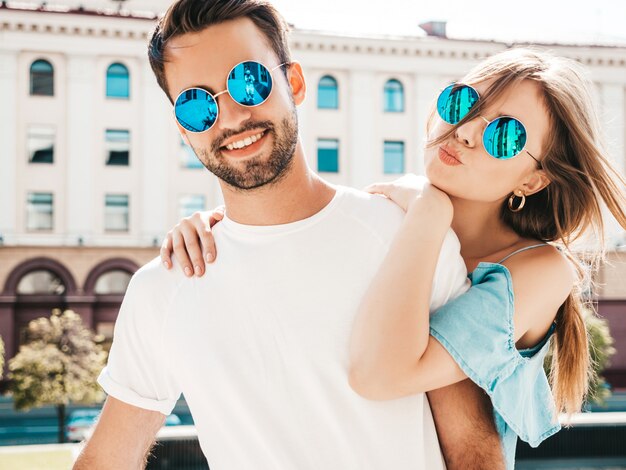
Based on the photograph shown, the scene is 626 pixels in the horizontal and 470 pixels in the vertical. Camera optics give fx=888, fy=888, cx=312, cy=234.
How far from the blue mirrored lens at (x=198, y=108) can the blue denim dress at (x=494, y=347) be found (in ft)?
2.69

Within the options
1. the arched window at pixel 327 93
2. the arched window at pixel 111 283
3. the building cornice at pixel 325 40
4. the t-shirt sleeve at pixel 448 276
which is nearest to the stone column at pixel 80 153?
the building cornice at pixel 325 40

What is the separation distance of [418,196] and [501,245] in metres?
→ 0.40

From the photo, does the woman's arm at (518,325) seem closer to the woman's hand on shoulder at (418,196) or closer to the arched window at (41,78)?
the woman's hand on shoulder at (418,196)

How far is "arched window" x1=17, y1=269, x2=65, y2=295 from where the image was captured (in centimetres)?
3030

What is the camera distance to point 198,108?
2.45m

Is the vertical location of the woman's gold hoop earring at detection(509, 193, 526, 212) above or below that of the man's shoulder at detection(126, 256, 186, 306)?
above

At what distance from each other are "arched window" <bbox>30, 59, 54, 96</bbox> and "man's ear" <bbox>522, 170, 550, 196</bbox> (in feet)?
99.6

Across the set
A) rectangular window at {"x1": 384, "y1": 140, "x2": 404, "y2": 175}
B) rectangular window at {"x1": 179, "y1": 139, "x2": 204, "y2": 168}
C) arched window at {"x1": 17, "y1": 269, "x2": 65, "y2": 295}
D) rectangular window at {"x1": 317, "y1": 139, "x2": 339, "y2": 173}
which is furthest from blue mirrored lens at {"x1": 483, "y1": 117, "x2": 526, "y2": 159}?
rectangular window at {"x1": 384, "y1": 140, "x2": 404, "y2": 175}

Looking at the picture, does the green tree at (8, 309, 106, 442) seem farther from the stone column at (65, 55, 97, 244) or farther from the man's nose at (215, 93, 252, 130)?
the man's nose at (215, 93, 252, 130)

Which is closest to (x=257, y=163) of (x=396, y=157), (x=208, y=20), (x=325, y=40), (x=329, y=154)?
(x=208, y=20)

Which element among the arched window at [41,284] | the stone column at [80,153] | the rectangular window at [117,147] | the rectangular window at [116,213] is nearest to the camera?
the arched window at [41,284]

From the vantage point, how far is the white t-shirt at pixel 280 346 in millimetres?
2336

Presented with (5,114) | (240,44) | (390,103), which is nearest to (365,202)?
(240,44)

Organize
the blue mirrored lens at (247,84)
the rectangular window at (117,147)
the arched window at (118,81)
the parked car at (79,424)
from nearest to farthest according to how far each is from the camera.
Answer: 1. the blue mirrored lens at (247,84)
2. the parked car at (79,424)
3. the rectangular window at (117,147)
4. the arched window at (118,81)
